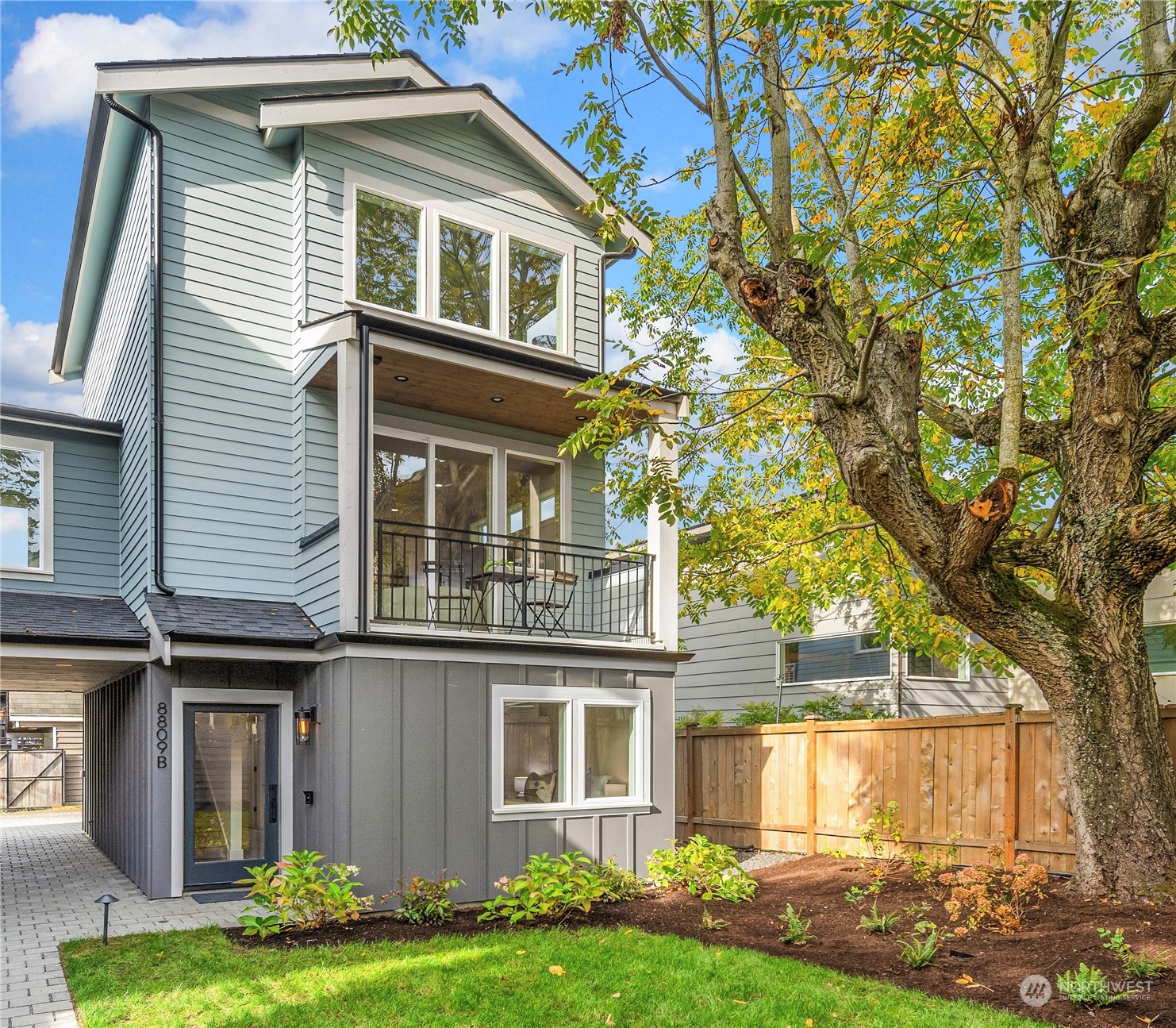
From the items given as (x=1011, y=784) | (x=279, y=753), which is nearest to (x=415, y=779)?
(x=279, y=753)

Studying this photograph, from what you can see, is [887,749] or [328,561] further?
[887,749]

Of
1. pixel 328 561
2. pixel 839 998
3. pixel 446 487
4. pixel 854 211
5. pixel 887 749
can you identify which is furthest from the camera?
pixel 446 487

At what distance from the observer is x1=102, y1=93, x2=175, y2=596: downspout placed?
9977 millimetres

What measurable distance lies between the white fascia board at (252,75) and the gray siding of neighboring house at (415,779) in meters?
6.49

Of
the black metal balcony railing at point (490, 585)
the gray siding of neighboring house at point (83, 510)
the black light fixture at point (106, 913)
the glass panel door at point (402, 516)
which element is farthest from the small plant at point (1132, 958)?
the gray siding of neighboring house at point (83, 510)

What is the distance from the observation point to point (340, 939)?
759cm

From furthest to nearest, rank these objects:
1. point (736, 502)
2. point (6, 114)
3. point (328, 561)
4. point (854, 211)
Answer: point (6, 114)
point (736, 502)
point (328, 561)
point (854, 211)

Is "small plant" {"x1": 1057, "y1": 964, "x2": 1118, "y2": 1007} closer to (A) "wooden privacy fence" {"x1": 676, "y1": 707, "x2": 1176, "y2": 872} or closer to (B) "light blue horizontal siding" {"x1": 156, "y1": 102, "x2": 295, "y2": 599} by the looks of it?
(A) "wooden privacy fence" {"x1": 676, "y1": 707, "x2": 1176, "y2": 872}

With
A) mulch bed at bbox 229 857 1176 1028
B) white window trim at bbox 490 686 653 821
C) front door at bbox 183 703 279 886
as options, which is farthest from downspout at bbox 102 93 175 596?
mulch bed at bbox 229 857 1176 1028

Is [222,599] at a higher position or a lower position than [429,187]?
lower

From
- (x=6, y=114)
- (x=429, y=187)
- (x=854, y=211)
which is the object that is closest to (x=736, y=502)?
(x=854, y=211)

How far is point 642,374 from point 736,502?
118 inches

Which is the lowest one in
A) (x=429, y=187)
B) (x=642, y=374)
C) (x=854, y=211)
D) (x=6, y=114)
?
(x=642, y=374)

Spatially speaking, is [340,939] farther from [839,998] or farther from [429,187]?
[429,187]
